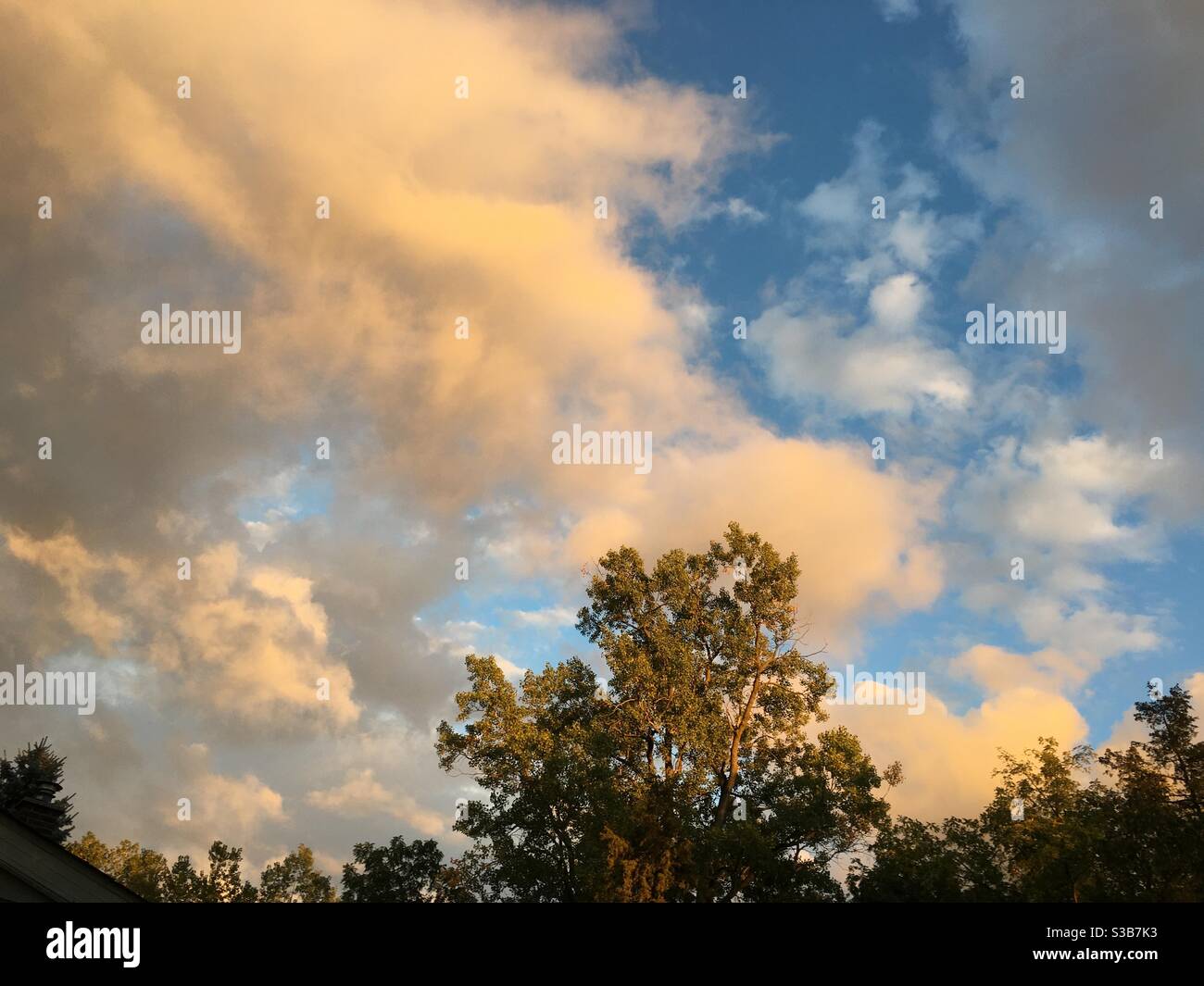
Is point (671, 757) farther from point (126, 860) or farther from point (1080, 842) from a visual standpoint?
point (126, 860)

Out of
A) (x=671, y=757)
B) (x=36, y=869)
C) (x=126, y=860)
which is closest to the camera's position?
(x=36, y=869)

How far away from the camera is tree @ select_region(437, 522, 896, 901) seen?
29891mm

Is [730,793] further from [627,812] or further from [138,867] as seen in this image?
[138,867]

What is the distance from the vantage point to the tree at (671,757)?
98.1ft

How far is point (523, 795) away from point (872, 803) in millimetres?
14896

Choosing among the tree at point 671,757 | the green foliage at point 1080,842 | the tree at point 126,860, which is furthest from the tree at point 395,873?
the tree at point 126,860

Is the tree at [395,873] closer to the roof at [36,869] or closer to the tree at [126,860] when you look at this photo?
the roof at [36,869]

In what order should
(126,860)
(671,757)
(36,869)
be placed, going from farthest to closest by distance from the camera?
(126,860) < (671,757) < (36,869)

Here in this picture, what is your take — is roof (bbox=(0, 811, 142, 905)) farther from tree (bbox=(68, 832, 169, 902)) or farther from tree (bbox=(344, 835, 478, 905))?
tree (bbox=(68, 832, 169, 902))

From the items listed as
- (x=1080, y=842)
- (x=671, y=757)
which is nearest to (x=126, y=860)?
(x=671, y=757)

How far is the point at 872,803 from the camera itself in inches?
1329

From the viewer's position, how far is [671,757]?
34844 millimetres

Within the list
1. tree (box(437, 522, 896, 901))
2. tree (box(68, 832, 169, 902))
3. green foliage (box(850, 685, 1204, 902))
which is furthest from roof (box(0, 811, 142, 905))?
tree (box(68, 832, 169, 902))
